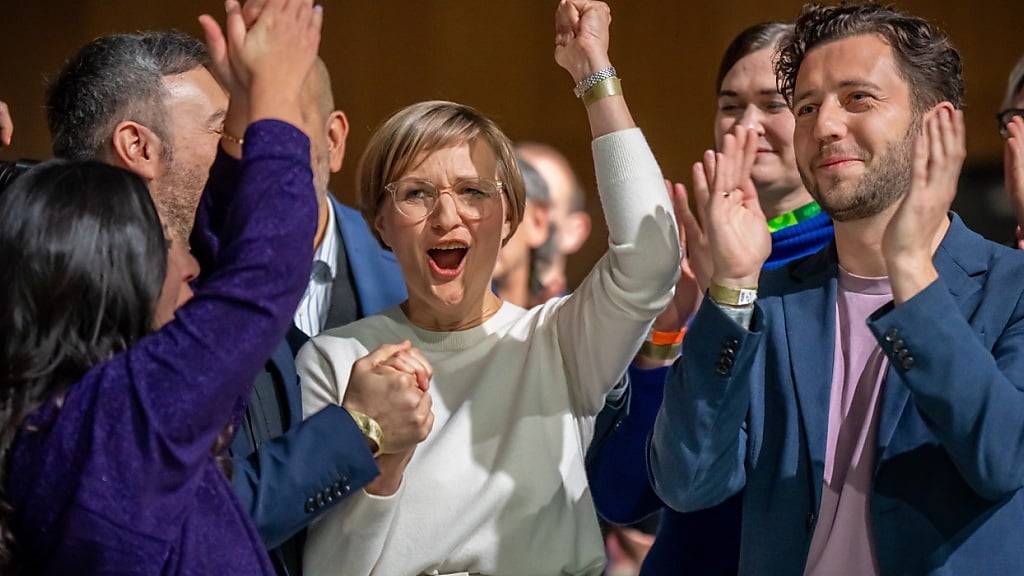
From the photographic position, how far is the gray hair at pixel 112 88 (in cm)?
233

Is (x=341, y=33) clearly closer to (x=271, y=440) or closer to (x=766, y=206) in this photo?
(x=766, y=206)

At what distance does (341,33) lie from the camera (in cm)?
496

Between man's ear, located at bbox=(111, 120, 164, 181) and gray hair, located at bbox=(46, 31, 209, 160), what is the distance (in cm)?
1

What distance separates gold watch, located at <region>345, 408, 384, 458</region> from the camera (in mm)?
1755

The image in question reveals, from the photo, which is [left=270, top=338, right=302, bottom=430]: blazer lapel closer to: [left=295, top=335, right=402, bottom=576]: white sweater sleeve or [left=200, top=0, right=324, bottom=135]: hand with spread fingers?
[left=295, top=335, right=402, bottom=576]: white sweater sleeve

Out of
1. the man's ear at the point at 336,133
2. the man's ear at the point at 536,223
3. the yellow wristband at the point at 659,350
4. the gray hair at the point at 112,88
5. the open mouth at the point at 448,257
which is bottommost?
the man's ear at the point at 536,223

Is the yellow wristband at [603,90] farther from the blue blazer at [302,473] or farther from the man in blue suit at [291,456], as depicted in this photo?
the blue blazer at [302,473]

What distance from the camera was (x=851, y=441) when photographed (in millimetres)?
1865

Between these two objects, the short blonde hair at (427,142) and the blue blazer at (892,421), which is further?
the short blonde hair at (427,142)

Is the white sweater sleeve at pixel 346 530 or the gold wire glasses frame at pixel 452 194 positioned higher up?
the gold wire glasses frame at pixel 452 194

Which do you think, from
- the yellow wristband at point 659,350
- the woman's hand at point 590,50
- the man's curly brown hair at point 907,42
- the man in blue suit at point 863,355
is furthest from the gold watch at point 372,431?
the man's curly brown hair at point 907,42

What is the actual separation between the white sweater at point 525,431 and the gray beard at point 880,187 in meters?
0.26

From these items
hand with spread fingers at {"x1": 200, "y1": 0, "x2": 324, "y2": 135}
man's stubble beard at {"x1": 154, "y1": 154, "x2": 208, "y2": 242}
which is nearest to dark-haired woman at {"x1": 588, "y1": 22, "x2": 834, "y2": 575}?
hand with spread fingers at {"x1": 200, "y1": 0, "x2": 324, "y2": 135}

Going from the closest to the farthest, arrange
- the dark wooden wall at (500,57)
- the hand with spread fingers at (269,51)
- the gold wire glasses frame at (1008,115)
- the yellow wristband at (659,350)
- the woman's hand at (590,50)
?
the hand with spread fingers at (269,51)
the woman's hand at (590,50)
the yellow wristband at (659,350)
the gold wire glasses frame at (1008,115)
the dark wooden wall at (500,57)
